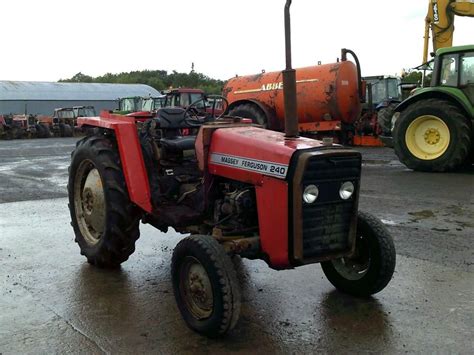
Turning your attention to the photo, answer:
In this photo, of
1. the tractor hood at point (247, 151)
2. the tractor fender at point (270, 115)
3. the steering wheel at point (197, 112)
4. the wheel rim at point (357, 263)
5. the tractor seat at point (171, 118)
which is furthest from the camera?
the tractor fender at point (270, 115)

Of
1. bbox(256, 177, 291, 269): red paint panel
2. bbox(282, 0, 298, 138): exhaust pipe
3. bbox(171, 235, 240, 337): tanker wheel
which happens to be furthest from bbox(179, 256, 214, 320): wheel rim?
bbox(282, 0, 298, 138): exhaust pipe

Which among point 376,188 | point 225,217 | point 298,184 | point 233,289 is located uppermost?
point 298,184

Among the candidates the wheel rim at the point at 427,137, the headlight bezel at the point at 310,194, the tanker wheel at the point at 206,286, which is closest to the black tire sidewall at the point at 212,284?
the tanker wheel at the point at 206,286

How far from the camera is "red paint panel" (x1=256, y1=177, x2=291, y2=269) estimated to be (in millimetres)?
3305

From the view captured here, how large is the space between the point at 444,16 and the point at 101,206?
11.3 m

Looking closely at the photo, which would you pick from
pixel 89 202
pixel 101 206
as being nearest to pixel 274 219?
pixel 101 206

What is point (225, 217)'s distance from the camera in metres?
3.77

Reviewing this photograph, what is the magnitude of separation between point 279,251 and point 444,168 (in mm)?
7971

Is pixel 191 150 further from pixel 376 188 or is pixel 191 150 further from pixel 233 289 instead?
→ pixel 376 188

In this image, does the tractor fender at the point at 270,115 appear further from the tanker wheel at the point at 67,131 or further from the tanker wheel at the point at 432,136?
the tanker wheel at the point at 67,131

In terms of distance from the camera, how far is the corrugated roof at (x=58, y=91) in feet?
147

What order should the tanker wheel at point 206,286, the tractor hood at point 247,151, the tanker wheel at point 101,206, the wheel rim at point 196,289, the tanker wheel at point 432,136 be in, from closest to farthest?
1. the tanker wheel at point 206,286
2. the wheel rim at point 196,289
3. the tractor hood at point 247,151
4. the tanker wheel at point 101,206
5. the tanker wheel at point 432,136

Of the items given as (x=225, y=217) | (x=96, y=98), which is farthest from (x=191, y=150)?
(x=96, y=98)

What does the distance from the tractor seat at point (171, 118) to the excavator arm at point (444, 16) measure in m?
10.4
